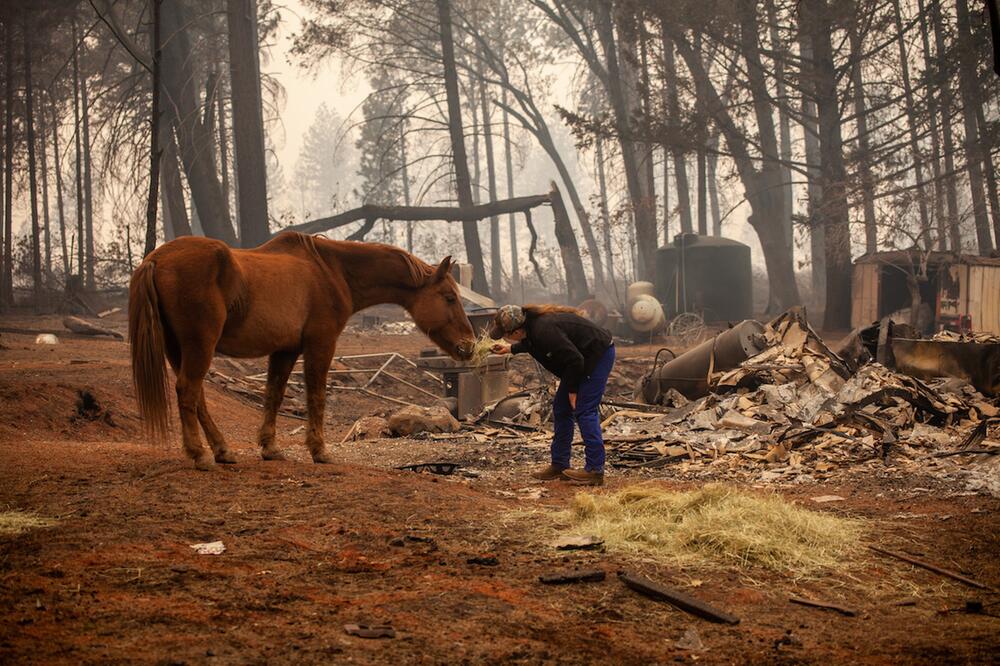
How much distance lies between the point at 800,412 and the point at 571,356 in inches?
178

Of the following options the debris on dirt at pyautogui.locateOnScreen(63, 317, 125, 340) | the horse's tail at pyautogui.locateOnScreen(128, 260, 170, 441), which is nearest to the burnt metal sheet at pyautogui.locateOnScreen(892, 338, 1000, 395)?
the horse's tail at pyautogui.locateOnScreen(128, 260, 170, 441)

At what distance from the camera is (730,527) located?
233 inches

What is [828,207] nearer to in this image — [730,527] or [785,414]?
[785,414]

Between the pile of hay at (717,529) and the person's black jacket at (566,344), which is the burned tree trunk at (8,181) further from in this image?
the pile of hay at (717,529)

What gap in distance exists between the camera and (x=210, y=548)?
509 cm

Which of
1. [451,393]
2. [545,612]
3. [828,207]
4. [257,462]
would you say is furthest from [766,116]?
[545,612]

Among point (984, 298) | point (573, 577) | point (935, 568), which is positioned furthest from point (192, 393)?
point (984, 298)

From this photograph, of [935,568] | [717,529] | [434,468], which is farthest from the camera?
[434,468]

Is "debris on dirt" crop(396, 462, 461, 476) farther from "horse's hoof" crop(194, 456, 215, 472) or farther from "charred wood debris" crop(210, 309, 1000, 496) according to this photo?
"horse's hoof" crop(194, 456, 215, 472)

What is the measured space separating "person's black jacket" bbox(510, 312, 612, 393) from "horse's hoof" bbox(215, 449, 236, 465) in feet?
9.08

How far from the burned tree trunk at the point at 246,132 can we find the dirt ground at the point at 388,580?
15.3 metres

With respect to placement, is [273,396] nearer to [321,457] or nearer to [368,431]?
[321,457]

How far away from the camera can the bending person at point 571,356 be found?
27.1 ft

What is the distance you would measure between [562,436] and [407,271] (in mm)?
2184
